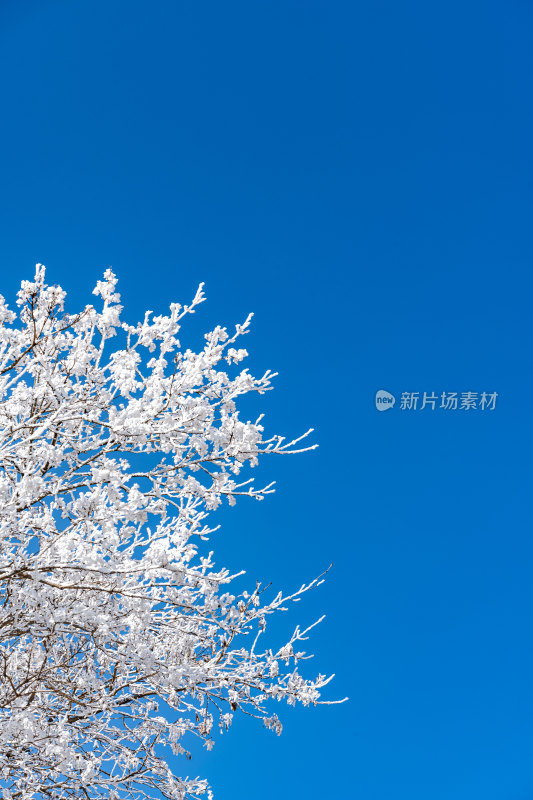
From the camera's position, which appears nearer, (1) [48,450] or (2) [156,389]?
(1) [48,450]

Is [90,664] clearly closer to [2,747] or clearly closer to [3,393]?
[2,747]

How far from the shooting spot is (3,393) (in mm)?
3271

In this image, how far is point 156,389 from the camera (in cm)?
311

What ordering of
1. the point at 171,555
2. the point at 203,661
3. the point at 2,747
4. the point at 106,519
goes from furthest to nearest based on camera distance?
1. the point at 203,661
2. the point at 2,747
3. the point at 106,519
4. the point at 171,555

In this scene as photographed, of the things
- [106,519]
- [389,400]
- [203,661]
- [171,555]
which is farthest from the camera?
[389,400]

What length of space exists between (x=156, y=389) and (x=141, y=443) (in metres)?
0.27

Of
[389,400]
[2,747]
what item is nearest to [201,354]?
[2,747]

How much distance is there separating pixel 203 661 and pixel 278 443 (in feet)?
4.74

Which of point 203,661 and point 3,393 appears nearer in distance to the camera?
point 3,393

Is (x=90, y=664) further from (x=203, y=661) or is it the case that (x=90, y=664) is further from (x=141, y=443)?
(x=141, y=443)

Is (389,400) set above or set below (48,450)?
above

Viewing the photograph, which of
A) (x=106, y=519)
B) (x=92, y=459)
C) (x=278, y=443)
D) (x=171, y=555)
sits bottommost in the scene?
(x=171, y=555)

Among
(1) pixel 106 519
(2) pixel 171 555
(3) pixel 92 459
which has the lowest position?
(2) pixel 171 555

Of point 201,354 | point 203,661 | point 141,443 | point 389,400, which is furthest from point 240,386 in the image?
point 389,400
